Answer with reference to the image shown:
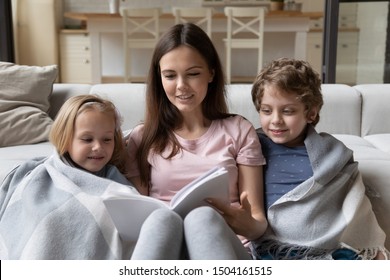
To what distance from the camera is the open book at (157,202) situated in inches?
39.2

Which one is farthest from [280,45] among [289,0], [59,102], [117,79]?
[59,102]

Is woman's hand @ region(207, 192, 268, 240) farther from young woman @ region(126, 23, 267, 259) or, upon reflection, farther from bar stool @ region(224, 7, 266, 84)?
bar stool @ region(224, 7, 266, 84)

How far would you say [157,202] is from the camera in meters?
1.02

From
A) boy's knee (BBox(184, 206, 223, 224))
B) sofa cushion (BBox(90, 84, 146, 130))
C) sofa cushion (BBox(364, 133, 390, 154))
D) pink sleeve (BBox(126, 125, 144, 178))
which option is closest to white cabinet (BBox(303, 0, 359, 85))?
sofa cushion (BBox(364, 133, 390, 154))

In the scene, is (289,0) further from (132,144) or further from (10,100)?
(132,144)

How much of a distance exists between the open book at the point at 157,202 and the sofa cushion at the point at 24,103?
1122mm

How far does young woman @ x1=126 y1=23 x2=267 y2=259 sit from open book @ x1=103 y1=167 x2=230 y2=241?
6.6 inches

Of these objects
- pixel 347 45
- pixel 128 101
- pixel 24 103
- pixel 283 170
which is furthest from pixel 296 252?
pixel 347 45

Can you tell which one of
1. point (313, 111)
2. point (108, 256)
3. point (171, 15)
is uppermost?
point (171, 15)

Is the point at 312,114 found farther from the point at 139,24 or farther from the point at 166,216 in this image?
the point at 139,24

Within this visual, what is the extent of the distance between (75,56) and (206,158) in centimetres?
444

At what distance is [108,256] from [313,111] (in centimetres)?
70

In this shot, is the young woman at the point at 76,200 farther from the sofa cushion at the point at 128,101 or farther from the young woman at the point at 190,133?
the sofa cushion at the point at 128,101

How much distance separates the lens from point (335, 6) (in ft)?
10.7
